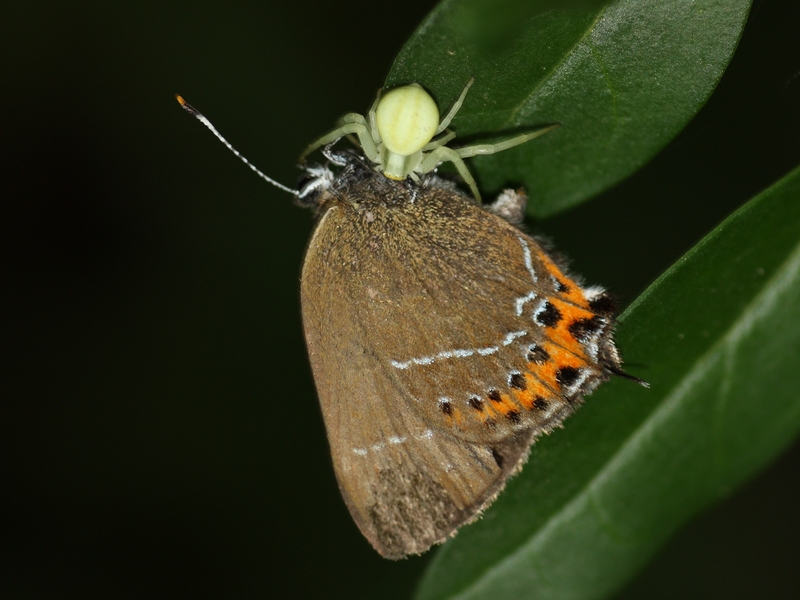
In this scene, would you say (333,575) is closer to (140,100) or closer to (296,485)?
(296,485)

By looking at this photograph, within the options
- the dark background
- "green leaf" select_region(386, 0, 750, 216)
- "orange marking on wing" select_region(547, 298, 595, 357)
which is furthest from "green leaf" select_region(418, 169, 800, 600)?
the dark background

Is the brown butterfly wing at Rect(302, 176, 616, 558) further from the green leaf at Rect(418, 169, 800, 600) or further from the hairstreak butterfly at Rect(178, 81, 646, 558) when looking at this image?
the green leaf at Rect(418, 169, 800, 600)

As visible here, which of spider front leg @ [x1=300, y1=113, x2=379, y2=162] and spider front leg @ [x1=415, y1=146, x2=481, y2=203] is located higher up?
spider front leg @ [x1=300, y1=113, x2=379, y2=162]

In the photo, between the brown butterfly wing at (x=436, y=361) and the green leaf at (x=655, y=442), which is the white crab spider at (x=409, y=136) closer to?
the brown butterfly wing at (x=436, y=361)

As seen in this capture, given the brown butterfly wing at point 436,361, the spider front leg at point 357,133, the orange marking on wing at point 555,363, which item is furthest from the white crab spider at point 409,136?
the orange marking on wing at point 555,363

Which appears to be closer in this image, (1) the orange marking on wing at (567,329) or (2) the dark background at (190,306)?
(1) the orange marking on wing at (567,329)

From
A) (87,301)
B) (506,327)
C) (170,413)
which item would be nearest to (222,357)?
(170,413)

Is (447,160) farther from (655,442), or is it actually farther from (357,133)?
(655,442)
